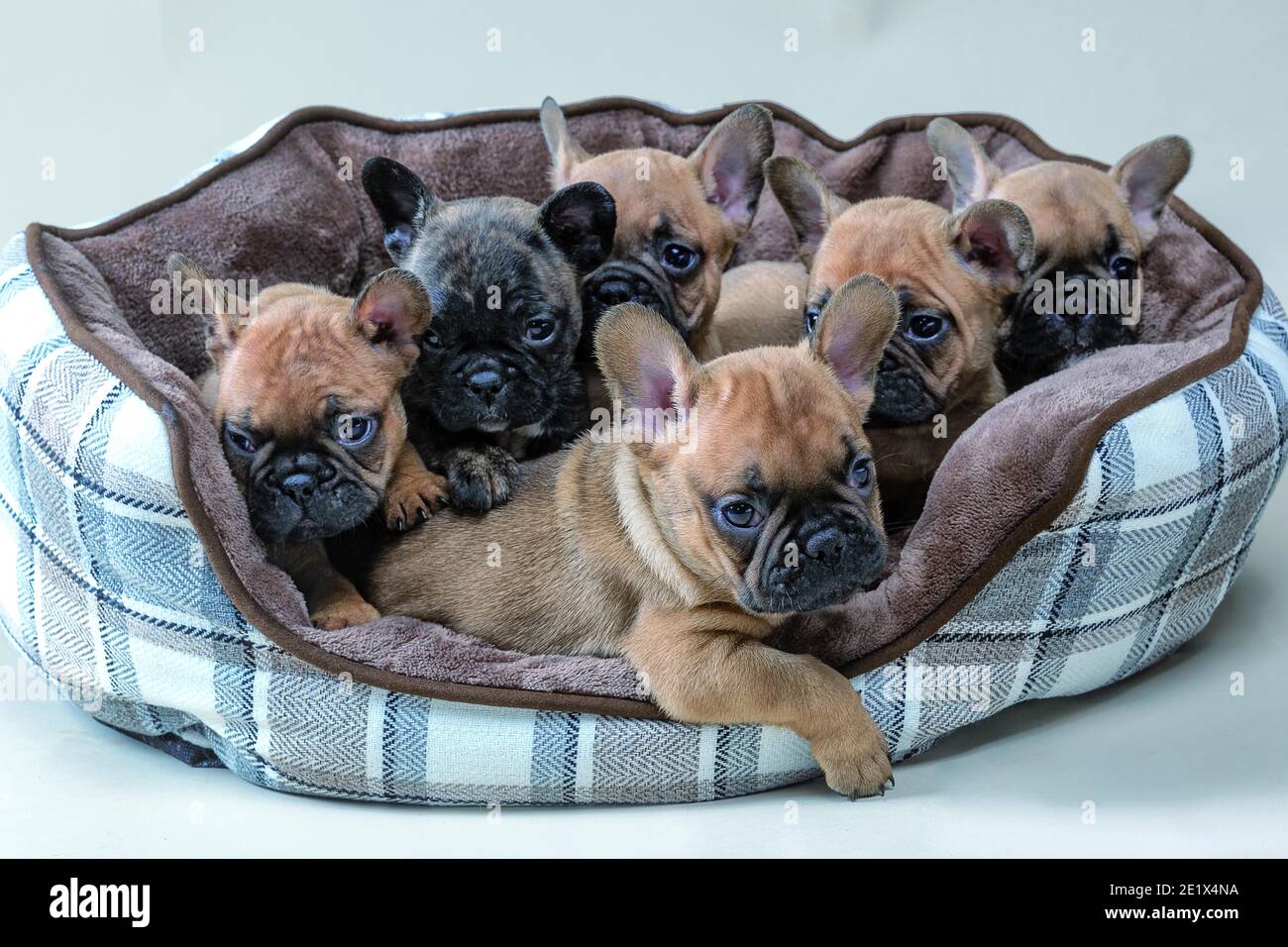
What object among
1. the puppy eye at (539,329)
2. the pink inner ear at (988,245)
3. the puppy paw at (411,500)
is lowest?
the puppy paw at (411,500)

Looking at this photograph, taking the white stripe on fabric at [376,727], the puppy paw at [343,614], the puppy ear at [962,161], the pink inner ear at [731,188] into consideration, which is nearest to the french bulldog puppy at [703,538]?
the puppy paw at [343,614]

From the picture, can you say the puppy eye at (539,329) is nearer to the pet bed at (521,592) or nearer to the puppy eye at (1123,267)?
the pet bed at (521,592)

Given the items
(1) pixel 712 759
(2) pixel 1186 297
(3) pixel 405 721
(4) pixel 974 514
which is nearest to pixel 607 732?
(1) pixel 712 759

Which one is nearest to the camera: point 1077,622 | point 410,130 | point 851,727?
point 851,727

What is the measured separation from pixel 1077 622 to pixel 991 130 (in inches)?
97.6

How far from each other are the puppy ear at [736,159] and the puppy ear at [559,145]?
450 millimetres

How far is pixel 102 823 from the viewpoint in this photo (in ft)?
11.3

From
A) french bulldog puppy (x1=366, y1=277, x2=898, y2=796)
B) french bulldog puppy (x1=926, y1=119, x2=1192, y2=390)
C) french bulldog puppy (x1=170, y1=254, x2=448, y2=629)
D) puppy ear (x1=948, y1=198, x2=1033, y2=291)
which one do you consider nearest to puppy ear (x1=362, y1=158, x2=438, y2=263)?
french bulldog puppy (x1=170, y1=254, x2=448, y2=629)

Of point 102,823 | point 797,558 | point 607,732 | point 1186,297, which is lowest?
point 102,823

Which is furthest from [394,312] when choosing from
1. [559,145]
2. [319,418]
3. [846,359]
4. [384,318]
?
[559,145]

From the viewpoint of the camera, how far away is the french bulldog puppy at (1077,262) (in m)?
4.44

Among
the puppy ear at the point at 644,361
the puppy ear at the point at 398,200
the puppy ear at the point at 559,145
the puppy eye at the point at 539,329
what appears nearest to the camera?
the puppy ear at the point at 644,361

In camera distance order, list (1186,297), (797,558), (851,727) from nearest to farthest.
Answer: (797,558), (851,727), (1186,297)

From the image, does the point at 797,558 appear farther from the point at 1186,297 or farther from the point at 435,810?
the point at 1186,297
